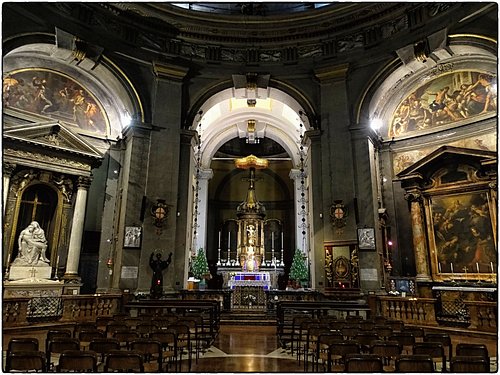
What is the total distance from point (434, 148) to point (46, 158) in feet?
42.2

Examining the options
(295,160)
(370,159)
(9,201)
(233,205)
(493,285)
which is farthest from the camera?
(233,205)

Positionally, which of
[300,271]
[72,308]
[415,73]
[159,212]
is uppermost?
[415,73]

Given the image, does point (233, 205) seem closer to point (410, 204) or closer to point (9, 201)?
point (410, 204)

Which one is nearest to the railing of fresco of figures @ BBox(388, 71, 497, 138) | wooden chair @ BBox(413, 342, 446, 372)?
wooden chair @ BBox(413, 342, 446, 372)

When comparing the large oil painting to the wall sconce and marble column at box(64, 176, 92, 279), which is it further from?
marble column at box(64, 176, 92, 279)

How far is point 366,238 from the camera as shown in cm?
1078

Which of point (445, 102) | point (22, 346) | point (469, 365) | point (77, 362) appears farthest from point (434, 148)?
point (22, 346)

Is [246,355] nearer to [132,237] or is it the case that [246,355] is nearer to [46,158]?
[132,237]

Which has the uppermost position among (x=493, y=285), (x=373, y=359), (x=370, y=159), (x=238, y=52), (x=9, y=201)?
(x=238, y=52)

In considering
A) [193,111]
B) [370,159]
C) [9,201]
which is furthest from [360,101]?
→ [9,201]

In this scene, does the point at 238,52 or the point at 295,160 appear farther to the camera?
the point at 295,160

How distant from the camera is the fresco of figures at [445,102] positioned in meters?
11.7

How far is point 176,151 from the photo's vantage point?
12.0 metres

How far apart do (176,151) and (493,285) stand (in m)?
10.1
